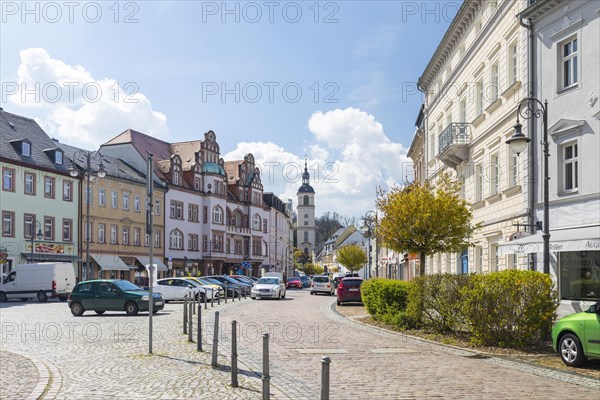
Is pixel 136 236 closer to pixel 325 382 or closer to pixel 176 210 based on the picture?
pixel 176 210

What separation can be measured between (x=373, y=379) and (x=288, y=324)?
35.4 ft

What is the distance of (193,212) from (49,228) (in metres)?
23.8

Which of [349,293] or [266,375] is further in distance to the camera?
[349,293]

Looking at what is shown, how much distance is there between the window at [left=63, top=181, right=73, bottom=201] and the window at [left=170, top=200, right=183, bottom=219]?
1624 cm

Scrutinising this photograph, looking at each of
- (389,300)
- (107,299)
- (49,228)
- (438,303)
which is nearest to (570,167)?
(389,300)

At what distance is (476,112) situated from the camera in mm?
30016

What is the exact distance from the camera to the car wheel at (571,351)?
1155cm

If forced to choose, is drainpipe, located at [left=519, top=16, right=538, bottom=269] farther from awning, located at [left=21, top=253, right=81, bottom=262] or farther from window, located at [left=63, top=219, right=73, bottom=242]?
window, located at [left=63, top=219, right=73, bottom=242]

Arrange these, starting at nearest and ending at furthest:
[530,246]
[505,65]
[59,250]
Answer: [530,246] → [505,65] → [59,250]

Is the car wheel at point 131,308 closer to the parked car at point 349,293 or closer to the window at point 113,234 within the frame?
the parked car at point 349,293

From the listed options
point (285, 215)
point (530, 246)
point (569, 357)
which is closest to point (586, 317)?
point (569, 357)

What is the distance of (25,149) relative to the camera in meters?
46.9

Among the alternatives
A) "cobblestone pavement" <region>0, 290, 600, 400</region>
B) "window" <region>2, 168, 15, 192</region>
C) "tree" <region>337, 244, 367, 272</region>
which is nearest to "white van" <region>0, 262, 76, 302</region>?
"window" <region>2, 168, 15, 192</region>

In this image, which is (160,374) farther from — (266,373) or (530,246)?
(530,246)
